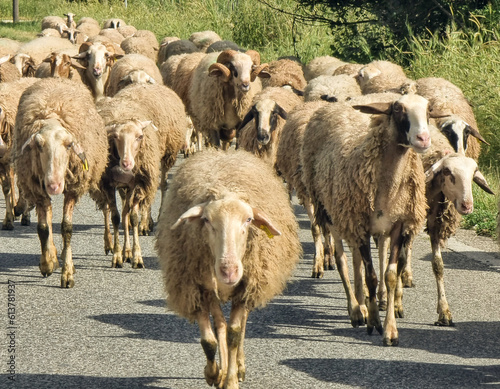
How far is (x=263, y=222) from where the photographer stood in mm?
5621

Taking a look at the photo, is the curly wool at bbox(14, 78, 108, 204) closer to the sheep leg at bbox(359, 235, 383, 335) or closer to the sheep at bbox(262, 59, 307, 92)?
the sheep leg at bbox(359, 235, 383, 335)

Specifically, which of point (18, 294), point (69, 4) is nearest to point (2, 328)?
point (18, 294)

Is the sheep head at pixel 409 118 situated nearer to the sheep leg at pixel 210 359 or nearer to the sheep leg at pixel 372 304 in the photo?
the sheep leg at pixel 372 304

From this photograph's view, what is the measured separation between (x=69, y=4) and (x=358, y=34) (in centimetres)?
3048

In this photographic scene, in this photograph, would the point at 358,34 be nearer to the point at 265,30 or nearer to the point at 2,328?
the point at 265,30

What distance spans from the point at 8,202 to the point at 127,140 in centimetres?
233

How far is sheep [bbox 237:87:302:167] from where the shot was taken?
35.3 ft

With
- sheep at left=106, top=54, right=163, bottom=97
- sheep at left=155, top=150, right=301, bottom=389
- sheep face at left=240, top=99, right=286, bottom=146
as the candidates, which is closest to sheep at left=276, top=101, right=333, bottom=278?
sheep face at left=240, top=99, right=286, bottom=146

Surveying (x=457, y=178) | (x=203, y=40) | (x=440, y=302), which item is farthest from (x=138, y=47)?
(x=440, y=302)

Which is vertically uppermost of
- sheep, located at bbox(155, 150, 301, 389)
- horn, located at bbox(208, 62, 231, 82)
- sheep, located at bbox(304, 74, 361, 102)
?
horn, located at bbox(208, 62, 231, 82)

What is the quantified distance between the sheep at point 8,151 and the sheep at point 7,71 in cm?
462

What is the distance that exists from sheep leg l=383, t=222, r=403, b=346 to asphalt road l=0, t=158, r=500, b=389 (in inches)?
4.0

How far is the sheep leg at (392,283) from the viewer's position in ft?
22.4

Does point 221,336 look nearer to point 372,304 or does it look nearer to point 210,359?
→ point 210,359
